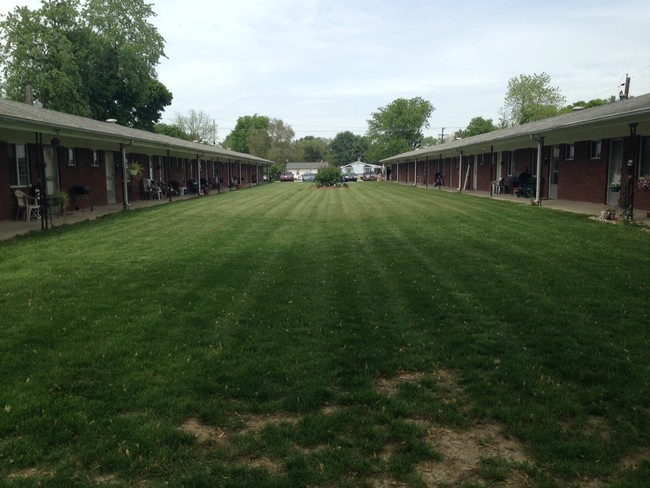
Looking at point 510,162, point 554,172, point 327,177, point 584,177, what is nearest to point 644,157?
point 584,177

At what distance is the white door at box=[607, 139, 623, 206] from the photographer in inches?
689

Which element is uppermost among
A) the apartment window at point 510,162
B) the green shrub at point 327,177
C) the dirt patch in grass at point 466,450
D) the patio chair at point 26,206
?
the apartment window at point 510,162

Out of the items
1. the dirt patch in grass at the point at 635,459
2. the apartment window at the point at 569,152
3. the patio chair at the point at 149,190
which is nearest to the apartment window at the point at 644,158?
the apartment window at the point at 569,152

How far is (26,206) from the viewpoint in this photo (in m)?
15.0

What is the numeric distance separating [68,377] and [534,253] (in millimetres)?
7720

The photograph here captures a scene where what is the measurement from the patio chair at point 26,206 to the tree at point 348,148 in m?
118

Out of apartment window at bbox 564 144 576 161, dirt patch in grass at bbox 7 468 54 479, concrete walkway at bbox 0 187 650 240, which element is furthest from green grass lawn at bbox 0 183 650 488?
apartment window at bbox 564 144 576 161

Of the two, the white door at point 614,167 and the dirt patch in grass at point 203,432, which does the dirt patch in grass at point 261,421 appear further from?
the white door at point 614,167

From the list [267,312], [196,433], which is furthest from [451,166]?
[196,433]

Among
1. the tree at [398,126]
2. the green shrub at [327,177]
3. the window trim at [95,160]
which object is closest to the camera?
the window trim at [95,160]

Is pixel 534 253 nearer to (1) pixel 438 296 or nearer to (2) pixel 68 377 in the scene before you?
(1) pixel 438 296

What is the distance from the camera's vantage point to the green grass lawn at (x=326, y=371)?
301cm

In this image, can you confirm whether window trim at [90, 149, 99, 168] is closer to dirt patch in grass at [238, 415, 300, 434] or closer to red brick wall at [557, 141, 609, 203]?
red brick wall at [557, 141, 609, 203]

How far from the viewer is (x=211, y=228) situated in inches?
536
